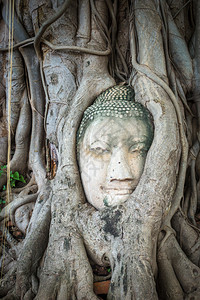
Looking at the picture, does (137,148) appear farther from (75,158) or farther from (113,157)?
(75,158)

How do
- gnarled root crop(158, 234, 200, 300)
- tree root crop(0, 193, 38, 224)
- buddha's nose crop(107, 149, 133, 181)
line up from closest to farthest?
gnarled root crop(158, 234, 200, 300) < buddha's nose crop(107, 149, 133, 181) < tree root crop(0, 193, 38, 224)

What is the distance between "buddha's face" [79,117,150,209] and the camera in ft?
6.21

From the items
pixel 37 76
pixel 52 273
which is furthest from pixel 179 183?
pixel 37 76

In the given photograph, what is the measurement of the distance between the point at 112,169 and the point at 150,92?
64 centimetres

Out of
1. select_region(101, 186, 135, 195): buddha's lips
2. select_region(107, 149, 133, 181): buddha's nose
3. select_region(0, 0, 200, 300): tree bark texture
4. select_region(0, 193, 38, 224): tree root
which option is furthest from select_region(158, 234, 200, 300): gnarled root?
select_region(0, 193, 38, 224): tree root

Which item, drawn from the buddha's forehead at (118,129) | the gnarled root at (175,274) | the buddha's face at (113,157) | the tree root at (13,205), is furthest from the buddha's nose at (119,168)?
the tree root at (13,205)

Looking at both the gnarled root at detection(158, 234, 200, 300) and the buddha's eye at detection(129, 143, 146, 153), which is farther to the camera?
the buddha's eye at detection(129, 143, 146, 153)

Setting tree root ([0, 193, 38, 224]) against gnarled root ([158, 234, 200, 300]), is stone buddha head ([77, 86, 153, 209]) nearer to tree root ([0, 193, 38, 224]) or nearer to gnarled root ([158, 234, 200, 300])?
gnarled root ([158, 234, 200, 300])

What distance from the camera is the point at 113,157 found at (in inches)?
74.9

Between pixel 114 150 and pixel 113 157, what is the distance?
54 mm

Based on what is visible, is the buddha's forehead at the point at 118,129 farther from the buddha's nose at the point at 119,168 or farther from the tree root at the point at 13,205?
the tree root at the point at 13,205

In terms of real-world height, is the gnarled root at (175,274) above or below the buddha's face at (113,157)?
below

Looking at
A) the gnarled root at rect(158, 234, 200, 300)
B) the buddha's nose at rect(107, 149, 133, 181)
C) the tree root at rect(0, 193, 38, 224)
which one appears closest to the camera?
the gnarled root at rect(158, 234, 200, 300)

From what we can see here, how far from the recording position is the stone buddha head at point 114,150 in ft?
6.21
